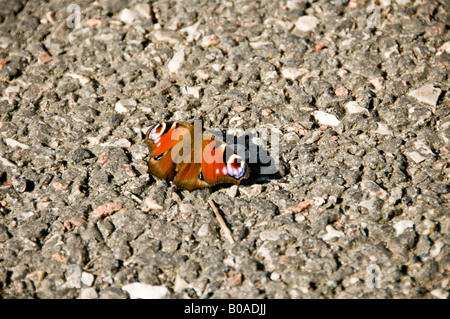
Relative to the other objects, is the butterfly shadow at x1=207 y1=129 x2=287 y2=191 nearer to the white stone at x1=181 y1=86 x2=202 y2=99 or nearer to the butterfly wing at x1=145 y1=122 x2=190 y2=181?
the butterfly wing at x1=145 y1=122 x2=190 y2=181

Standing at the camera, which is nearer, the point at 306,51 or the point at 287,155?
the point at 287,155

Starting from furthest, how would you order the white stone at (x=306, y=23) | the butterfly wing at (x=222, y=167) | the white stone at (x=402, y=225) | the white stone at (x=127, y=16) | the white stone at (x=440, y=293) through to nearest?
1. the white stone at (x=127, y=16)
2. the white stone at (x=306, y=23)
3. the butterfly wing at (x=222, y=167)
4. the white stone at (x=402, y=225)
5. the white stone at (x=440, y=293)

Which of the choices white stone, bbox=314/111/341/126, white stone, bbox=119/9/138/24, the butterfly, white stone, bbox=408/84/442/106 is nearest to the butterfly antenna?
the butterfly

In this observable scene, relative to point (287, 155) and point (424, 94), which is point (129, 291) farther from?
point (424, 94)

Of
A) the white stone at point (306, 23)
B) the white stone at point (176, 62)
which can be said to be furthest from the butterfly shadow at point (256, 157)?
the white stone at point (306, 23)

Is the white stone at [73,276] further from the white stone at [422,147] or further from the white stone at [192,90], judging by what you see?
the white stone at [422,147]
